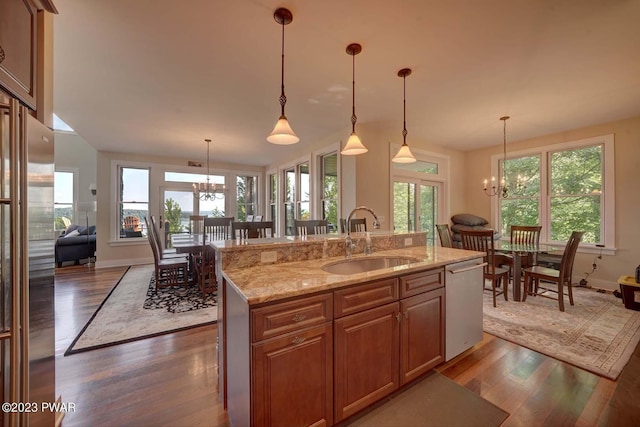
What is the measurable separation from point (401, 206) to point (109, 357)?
182 inches

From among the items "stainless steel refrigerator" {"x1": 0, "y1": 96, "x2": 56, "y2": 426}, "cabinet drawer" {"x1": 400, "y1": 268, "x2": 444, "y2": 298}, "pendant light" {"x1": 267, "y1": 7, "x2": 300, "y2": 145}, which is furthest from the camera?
"pendant light" {"x1": 267, "y1": 7, "x2": 300, "y2": 145}

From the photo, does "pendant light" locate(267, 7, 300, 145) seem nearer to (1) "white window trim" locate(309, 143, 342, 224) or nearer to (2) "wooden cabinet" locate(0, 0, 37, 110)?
(2) "wooden cabinet" locate(0, 0, 37, 110)

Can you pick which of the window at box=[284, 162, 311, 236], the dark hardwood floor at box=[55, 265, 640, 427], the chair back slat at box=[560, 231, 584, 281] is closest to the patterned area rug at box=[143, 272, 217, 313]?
the dark hardwood floor at box=[55, 265, 640, 427]

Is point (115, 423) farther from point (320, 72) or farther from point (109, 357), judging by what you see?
point (320, 72)

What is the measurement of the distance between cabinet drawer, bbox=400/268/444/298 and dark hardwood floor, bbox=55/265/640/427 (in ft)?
2.57

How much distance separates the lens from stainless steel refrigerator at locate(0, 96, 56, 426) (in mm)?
1062

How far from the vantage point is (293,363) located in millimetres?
1249

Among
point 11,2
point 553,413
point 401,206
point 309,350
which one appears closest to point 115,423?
point 309,350

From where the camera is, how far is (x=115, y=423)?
1.53 meters

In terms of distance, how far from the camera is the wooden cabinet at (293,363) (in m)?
1.16

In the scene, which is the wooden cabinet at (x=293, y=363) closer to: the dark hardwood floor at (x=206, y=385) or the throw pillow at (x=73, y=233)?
the dark hardwood floor at (x=206, y=385)

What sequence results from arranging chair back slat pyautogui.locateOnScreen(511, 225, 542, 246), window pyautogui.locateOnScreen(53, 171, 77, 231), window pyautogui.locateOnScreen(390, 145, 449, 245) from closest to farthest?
1. chair back slat pyautogui.locateOnScreen(511, 225, 542, 246)
2. window pyautogui.locateOnScreen(390, 145, 449, 245)
3. window pyautogui.locateOnScreen(53, 171, 77, 231)

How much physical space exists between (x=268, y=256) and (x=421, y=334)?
4.09 ft

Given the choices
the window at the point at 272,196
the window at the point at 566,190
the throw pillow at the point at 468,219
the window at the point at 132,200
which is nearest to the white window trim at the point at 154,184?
the window at the point at 132,200
